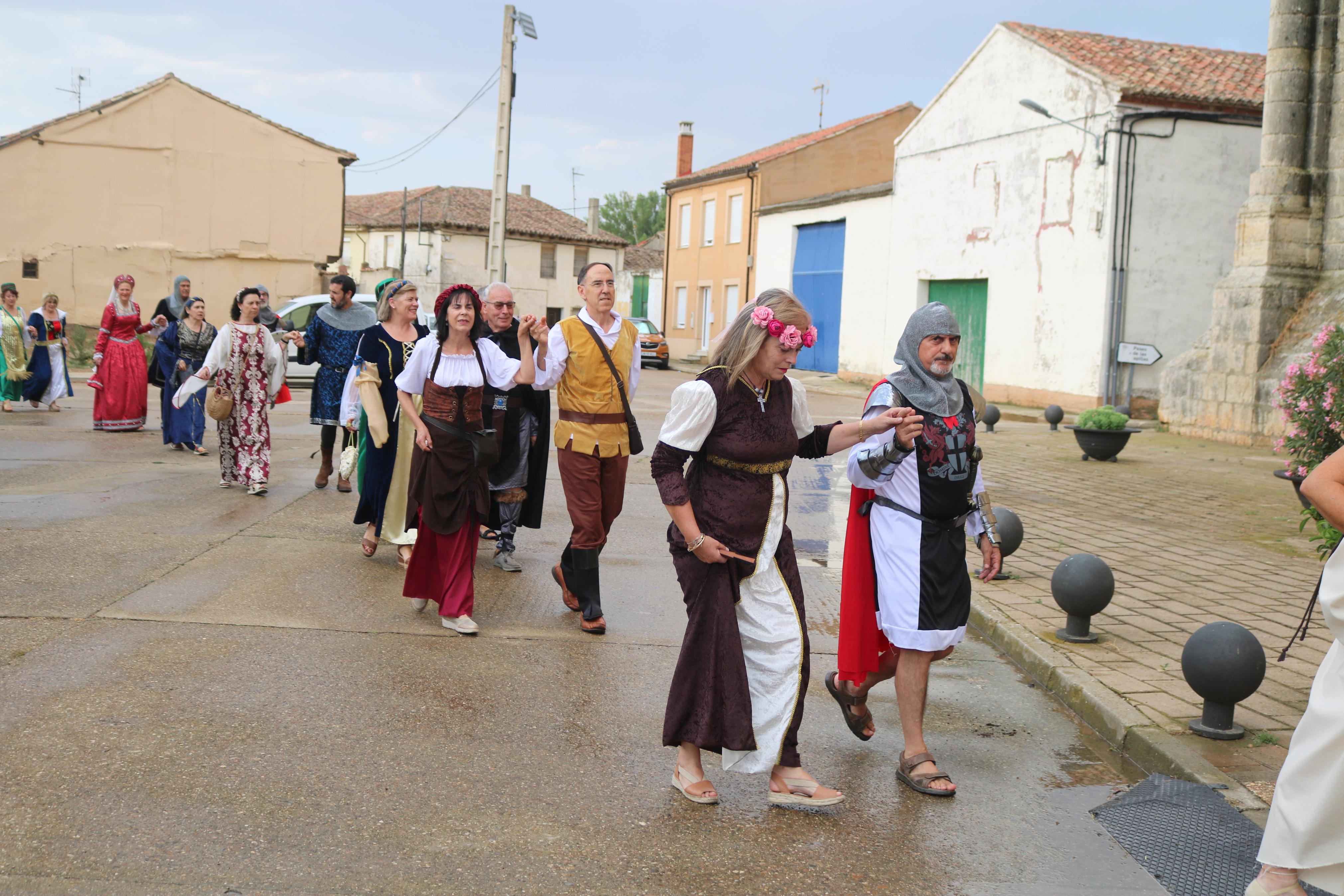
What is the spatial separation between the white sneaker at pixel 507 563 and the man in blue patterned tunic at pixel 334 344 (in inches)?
88.5

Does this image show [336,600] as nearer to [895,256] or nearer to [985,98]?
[985,98]

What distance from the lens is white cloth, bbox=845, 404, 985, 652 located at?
14.1ft

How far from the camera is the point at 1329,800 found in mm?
3121

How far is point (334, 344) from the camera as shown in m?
9.75

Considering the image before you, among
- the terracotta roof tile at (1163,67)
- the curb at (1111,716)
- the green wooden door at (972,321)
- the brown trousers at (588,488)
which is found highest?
the terracotta roof tile at (1163,67)

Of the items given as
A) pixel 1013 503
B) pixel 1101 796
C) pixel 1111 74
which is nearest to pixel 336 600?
pixel 1101 796

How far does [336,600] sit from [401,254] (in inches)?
1851

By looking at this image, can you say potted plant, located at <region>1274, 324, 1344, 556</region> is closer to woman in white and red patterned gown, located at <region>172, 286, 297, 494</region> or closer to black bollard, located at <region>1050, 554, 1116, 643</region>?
black bollard, located at <region>1050, 554, 1116, 643</region>

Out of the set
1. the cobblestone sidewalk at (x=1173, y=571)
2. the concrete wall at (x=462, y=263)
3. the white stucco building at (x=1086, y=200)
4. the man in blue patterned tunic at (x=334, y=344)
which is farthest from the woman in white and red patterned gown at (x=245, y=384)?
the concrete wall at (x=462, y=263)

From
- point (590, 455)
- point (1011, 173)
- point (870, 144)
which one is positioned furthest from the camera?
point (870, 144)

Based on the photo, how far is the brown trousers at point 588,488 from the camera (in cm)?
632

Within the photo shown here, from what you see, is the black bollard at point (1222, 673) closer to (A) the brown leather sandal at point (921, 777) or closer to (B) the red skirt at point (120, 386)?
(A) the brown leather sandal at point (921, 777)

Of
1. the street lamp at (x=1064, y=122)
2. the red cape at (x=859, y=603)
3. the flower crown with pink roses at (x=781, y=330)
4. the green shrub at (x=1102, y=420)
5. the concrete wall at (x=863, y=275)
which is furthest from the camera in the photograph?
the concrete wall at (x=863, y=275)

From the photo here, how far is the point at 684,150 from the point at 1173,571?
44.7 meters
